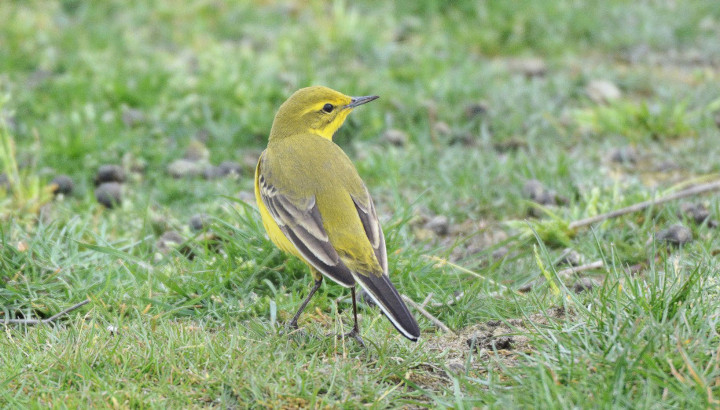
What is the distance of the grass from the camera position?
3775 mm

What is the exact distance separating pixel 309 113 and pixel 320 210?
107 centimetres

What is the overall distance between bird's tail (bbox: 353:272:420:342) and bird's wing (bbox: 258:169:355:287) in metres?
0.09

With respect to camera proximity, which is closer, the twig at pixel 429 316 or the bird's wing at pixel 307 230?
the bird's wing at pixel 307 230

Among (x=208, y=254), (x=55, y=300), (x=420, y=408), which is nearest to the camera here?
(x=420, y=408)

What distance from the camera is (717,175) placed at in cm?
657

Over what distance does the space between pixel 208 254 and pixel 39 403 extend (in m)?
1.79

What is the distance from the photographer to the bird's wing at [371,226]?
433 cm

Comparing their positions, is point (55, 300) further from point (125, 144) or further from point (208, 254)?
point (125, 144)

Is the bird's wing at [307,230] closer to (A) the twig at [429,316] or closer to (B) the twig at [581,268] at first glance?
(A) the twig at [429,316]

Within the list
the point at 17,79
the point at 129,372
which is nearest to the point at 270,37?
the point at 17,79

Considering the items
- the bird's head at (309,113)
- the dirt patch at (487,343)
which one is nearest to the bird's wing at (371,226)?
the dirt patch at (487,343)

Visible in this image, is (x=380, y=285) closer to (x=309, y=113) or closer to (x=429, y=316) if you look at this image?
(x=429, y=316)

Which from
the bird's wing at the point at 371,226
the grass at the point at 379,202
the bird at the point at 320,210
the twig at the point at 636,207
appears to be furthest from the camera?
the twig at the point at 636,207

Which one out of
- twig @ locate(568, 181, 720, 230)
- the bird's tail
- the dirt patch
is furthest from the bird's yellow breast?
twig @ locate(568, 181, 720, 230)
